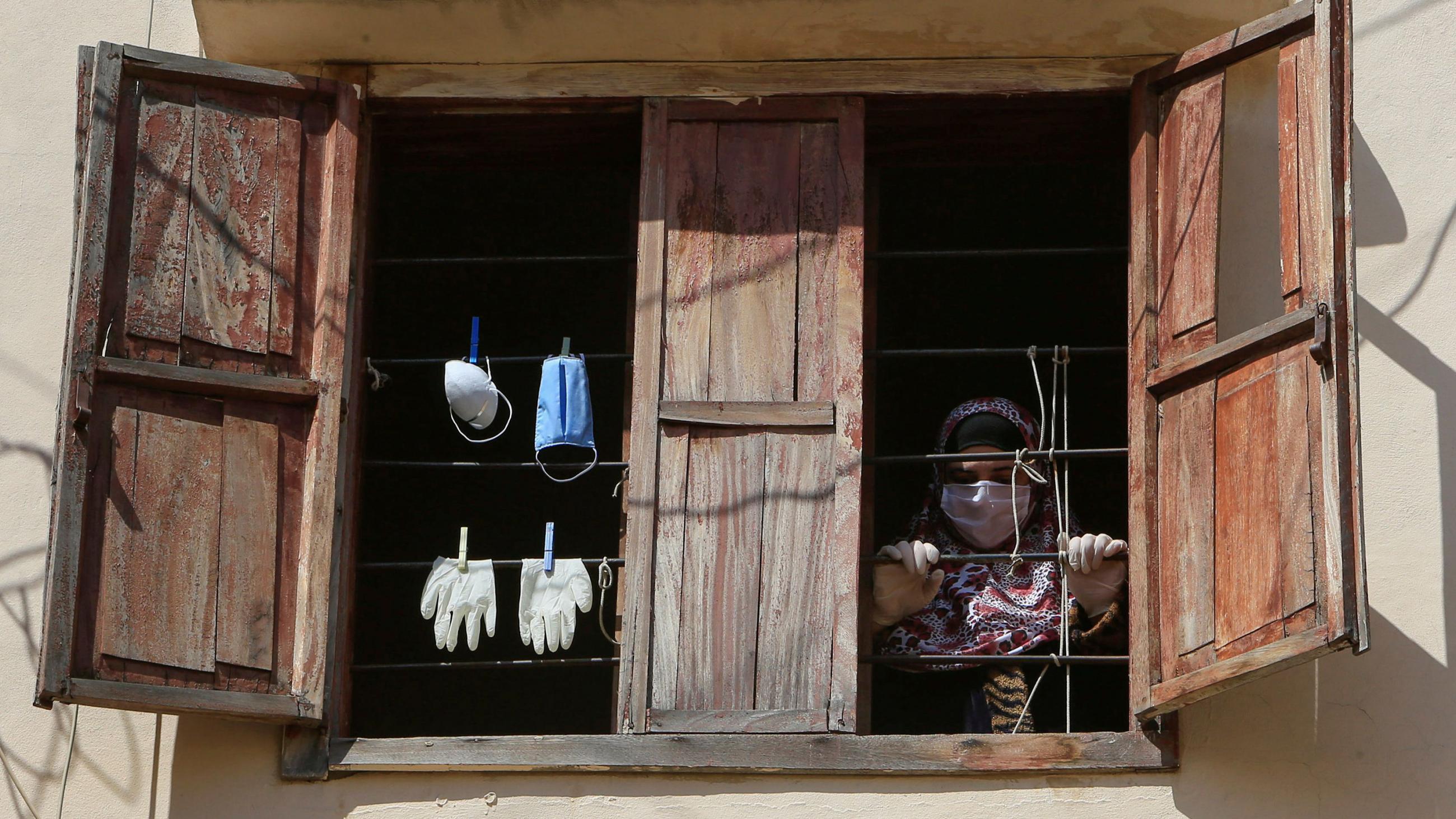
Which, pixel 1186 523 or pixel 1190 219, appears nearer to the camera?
pixel 1186 523

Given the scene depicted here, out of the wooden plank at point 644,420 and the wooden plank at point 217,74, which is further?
the wooden plank at point 217,74

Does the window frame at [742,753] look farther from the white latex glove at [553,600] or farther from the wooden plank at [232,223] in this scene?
the wooden plank at [232,223]

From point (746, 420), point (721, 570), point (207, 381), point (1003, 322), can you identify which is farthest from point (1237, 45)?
point (207, 381)

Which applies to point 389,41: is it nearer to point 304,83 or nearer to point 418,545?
point 304,83

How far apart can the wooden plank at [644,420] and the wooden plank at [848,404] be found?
1.44 ft

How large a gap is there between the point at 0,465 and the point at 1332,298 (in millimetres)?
3221

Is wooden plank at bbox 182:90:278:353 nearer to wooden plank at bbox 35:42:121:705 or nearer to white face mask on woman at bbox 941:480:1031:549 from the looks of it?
wooden plank at bbox 35:42:121:705

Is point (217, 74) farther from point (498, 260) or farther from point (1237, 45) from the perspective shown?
point (1237, 45)

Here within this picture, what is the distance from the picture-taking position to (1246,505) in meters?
4.30

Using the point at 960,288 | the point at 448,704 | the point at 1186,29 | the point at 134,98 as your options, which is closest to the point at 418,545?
the point at 448,704

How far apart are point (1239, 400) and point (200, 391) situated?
240 cm

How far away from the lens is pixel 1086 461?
649 cm

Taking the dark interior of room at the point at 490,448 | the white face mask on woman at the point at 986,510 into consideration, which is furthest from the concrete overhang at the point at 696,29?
the dark interior of room at the point at 490,448

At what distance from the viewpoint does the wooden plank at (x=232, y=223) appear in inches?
186
